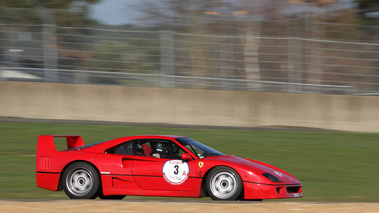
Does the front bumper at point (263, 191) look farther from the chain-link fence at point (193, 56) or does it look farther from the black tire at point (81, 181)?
the chain-link fence at point (193, 56)

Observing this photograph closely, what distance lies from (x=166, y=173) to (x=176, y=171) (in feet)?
0.51

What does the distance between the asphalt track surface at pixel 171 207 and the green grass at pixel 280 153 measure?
195 centimetres

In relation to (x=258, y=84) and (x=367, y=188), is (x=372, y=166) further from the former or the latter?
(x=258, y=84)

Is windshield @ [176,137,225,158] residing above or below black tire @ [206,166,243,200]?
above

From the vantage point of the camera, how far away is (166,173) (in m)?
8.31

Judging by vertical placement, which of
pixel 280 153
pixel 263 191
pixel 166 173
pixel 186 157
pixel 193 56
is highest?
pixel 193 56

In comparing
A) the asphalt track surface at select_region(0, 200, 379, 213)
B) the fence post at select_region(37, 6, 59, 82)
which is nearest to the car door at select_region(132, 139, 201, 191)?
the asphalt track surface at select_region(0, 200, 379, 213)

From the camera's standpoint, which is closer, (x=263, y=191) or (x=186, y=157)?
(x=263, y=191)

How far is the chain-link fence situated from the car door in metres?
8.59

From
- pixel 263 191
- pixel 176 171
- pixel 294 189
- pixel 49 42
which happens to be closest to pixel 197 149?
pixel 176 171

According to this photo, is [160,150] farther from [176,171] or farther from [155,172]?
[176,171]

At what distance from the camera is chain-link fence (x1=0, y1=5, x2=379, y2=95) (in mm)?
16812

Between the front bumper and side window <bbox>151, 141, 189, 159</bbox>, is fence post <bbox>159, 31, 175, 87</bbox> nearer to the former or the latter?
side window <bbox>151, 141, 189, 159</bbox>

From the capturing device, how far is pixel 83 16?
2112 cm
